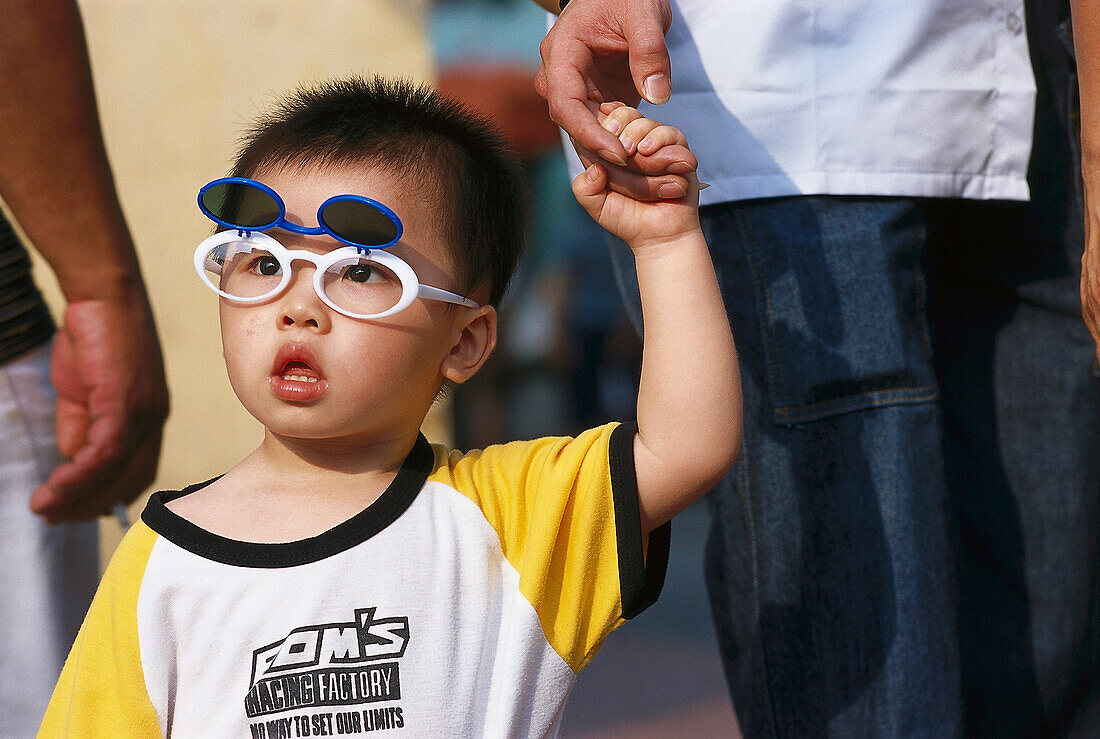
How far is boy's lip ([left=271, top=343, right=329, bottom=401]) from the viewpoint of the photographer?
3.62 feet

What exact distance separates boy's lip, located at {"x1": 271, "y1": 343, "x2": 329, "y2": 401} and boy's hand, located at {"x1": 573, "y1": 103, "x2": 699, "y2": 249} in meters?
0.35

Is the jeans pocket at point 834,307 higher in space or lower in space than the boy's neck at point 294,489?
higher

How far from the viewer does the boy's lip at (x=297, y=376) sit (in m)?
1.10

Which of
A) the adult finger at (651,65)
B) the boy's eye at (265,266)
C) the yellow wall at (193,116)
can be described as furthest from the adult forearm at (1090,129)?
the yellow wall at (193,116)

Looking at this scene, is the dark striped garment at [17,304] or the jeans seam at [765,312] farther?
the dark striped garment at [17,304]

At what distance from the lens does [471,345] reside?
1.27 metres

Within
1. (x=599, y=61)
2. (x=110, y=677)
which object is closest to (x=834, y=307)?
(x=599, y=61)

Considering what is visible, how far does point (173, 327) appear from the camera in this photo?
1.93 m

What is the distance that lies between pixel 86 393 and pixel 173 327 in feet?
0.64

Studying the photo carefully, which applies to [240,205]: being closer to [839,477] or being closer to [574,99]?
[574,99]

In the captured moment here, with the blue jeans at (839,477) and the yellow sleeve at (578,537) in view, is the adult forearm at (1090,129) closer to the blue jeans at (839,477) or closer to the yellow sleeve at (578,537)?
the blue jeans at (839,477)

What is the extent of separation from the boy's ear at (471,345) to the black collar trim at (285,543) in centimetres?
15

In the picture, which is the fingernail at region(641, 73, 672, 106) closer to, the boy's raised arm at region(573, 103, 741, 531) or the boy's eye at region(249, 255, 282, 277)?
the boy's raised arm at region(573, 103, 741, 531)

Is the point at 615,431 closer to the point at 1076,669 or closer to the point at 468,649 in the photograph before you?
the point at 468,649
